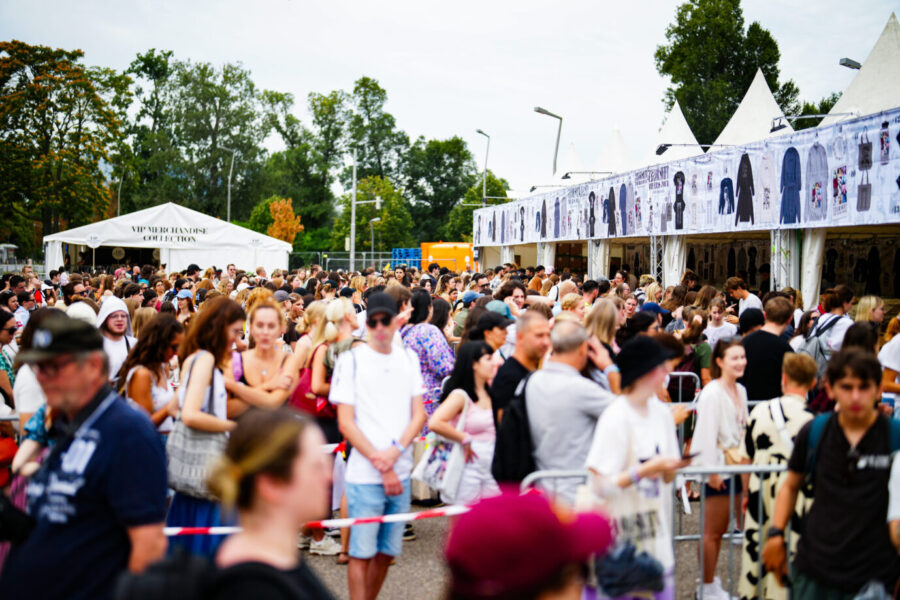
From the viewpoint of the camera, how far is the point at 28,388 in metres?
4.53

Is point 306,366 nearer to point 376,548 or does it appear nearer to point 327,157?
point 376,548

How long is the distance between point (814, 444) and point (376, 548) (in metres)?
2.42

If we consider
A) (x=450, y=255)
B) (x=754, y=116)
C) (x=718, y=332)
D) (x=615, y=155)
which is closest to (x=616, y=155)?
(x=615, y=155)

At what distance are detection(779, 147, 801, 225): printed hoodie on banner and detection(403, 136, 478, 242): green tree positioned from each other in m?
69.6

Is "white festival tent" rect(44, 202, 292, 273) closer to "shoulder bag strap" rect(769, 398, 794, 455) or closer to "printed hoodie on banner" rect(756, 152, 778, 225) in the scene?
"printed hoodie on banner" rect(756, 152, 778, 225)

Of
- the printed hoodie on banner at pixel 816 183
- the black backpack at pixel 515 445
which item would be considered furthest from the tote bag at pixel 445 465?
the printed hoodie on banner at pixel 816 183

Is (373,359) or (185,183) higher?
(185,183)

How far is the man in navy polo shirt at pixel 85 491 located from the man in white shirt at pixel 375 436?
172cm

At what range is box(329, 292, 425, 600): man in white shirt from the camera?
432cm

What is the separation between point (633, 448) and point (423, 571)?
280 centimetres

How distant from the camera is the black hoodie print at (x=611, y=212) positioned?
63.3ft

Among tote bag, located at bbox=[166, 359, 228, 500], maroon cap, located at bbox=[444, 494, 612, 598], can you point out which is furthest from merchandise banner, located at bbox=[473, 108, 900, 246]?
maroon cap, located at bbox=[444, 494, 612, 598]

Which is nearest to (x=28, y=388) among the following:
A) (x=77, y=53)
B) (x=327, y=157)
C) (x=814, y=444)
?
(x=814, y=444)

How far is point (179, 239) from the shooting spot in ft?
81.8
